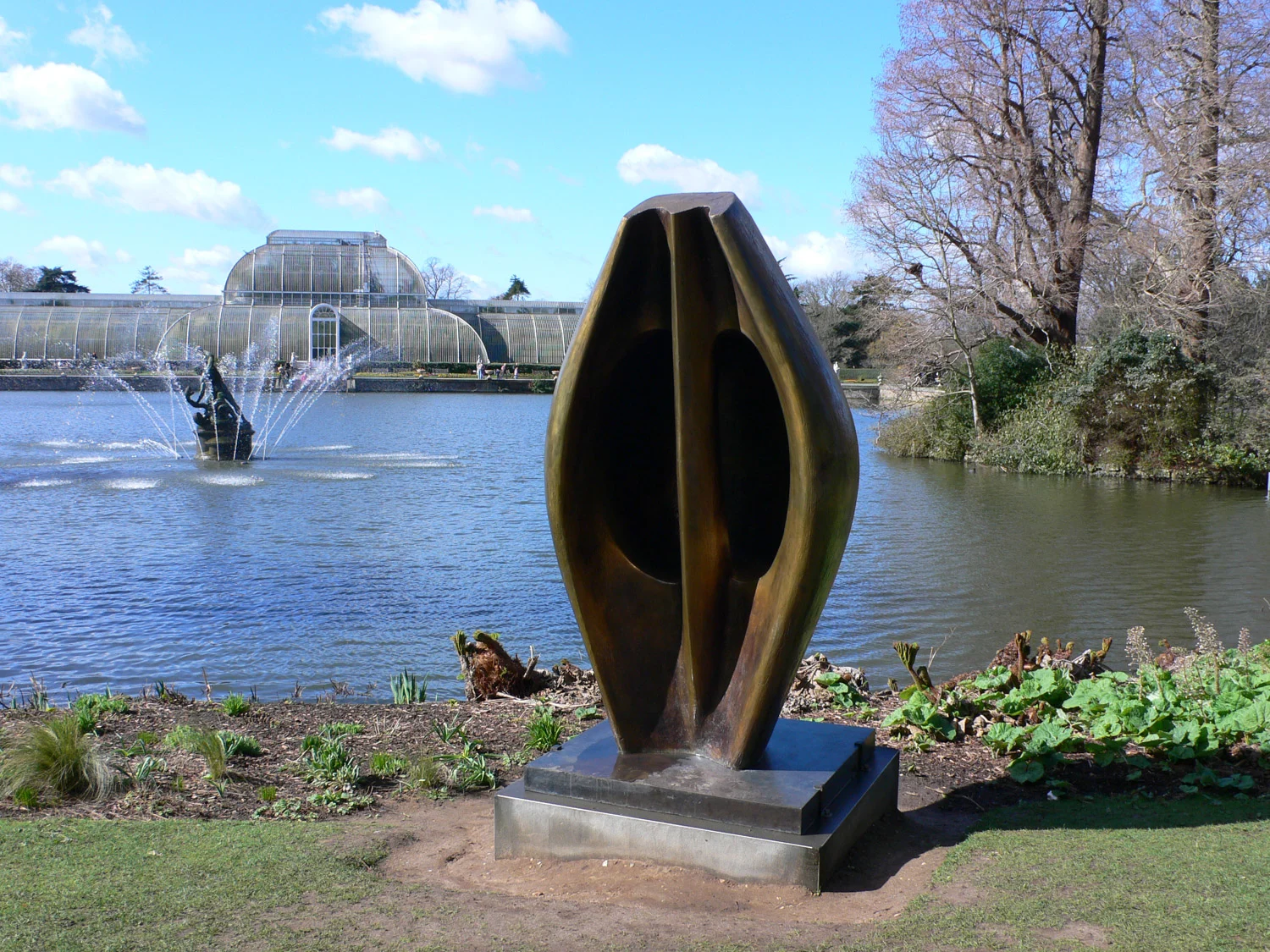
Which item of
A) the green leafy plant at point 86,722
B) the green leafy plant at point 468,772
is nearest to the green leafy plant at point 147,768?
the green leafy plant at point 86,722

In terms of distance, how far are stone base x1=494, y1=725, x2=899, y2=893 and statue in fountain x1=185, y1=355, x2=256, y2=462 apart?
20477 mm

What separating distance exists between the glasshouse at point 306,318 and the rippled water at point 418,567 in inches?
1630

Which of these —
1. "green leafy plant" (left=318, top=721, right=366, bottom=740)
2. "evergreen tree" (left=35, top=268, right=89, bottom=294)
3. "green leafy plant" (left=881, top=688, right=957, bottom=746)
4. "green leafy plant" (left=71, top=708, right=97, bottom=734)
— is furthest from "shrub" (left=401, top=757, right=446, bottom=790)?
"evergreen tree" (left=35, top=268, right=89, bottom=294)

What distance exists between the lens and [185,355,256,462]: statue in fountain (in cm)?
2338

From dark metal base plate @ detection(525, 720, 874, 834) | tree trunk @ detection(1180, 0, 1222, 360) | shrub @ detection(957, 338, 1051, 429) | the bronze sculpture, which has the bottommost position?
dark metal base plate @ detection(525, 720, 874, 834)

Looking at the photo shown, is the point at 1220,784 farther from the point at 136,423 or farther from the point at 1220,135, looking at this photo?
the point at 136,423

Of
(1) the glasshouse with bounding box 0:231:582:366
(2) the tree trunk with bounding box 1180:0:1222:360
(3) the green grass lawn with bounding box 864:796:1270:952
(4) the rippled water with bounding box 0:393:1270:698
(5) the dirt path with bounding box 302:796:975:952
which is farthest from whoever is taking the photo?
(1) the glasshouse with bounding box 0:231:582:366

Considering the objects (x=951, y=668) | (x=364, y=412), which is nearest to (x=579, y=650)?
(x=951, y=668)

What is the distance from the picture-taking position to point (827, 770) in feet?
15.0

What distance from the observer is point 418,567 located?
43.9ft

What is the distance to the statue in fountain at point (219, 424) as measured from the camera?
23.4 m

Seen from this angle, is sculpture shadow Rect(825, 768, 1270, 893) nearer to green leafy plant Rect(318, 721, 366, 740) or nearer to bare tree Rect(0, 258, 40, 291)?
green leafy plant Rect(318, 721, 366, 740)

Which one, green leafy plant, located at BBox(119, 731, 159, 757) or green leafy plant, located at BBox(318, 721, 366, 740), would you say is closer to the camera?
green leafy plant, located at BBox(119, 731, 159, 757)

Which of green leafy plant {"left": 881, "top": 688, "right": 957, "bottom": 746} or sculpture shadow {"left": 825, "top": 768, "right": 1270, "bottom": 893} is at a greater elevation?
green leafy plant {"left": 881, "top": 688, "right": 957, "bottom": 746}
